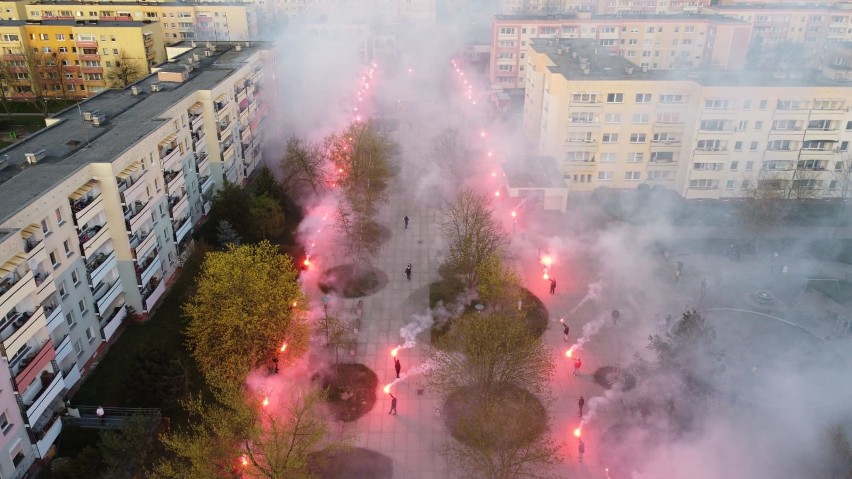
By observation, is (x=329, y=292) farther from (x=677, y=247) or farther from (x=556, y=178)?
(x=677, y=247)

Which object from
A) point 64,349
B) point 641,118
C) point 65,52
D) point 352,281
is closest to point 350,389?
point 352,281

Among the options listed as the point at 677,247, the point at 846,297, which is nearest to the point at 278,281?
the point at 677,247

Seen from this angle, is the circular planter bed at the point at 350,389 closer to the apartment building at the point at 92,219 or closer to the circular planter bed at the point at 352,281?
the circular planter bed at the point at 352,281

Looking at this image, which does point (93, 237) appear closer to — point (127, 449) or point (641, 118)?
point (127, 449)

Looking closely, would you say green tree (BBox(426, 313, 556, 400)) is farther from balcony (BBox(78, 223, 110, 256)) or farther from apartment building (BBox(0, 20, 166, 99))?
apartment building (BBox(0, 20, 166, 99))

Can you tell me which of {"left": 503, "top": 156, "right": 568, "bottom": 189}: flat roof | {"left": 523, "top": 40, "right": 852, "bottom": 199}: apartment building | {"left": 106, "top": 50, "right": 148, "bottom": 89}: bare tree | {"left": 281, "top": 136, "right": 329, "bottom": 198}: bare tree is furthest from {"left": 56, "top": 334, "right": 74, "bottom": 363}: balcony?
{"left": 106, "top": 50, "right": 148, "bottom": 89}: bare tree

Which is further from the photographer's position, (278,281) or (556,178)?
(556,178)
